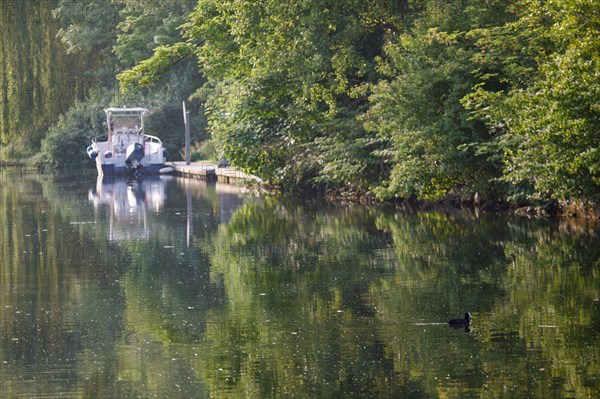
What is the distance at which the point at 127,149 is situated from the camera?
155ft

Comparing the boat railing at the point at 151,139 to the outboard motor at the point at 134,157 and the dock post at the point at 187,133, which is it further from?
the outboard motor at the point at 134,157

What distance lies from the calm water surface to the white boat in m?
21.6

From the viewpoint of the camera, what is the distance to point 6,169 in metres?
53.0

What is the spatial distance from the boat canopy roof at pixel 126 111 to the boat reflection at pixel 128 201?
324 centimetres

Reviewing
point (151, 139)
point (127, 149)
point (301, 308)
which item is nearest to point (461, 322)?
point (301, 308)

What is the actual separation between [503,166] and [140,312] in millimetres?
12752

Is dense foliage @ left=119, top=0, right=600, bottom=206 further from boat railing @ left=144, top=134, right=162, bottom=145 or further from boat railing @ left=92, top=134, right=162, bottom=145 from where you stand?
boat railing @ left=92, top=134, right=162, bottom=145

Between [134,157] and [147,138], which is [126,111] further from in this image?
[134,157]

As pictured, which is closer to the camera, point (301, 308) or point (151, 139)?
point (301, 308)

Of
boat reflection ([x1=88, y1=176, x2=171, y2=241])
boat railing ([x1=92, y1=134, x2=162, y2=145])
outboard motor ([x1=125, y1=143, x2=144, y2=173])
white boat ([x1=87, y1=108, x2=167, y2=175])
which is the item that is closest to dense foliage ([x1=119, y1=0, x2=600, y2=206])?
boat reflection ([x1=88, y1=176, x2=171, y2=241])

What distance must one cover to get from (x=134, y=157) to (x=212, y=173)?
17.8 ft

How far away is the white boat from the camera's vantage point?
46.7 meters

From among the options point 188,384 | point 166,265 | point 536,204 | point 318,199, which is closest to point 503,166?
point 536,204

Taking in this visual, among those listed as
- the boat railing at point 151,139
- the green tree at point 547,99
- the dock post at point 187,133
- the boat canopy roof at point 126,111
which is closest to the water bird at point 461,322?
the green tree at point 547,99
